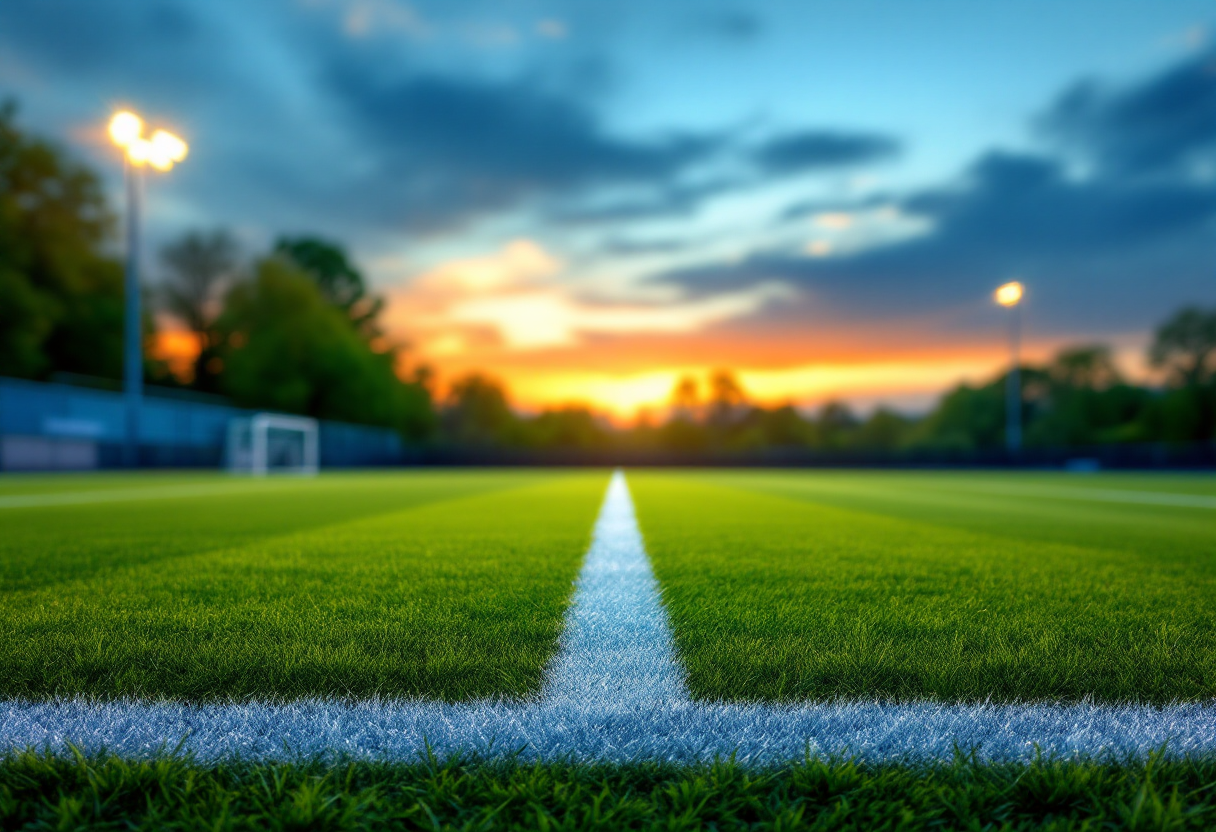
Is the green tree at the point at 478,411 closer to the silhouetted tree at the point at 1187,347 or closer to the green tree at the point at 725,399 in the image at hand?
the green tree at the point at 725,399

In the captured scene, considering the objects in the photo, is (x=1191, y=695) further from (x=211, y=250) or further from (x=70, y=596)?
(x=211, y=250)

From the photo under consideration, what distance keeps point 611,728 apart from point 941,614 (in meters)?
1.49

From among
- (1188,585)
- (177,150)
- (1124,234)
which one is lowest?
(1188,585)

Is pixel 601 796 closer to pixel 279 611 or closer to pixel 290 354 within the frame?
pixel 279 611

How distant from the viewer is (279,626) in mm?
2193

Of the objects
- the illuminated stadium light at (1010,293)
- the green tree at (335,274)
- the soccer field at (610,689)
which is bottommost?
the soccer field at (610,689)

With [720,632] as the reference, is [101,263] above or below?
above

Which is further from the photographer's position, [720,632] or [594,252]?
[594,252]

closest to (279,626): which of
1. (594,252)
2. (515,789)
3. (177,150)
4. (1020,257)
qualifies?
(515,789)

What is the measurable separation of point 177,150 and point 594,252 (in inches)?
933

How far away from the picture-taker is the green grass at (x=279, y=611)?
68.4 inches

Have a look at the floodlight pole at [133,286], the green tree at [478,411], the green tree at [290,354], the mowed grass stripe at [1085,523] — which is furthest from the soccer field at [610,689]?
the green tree at [478,411]

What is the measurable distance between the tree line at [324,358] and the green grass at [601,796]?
36.6m

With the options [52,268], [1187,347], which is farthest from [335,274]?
[1187,347]
